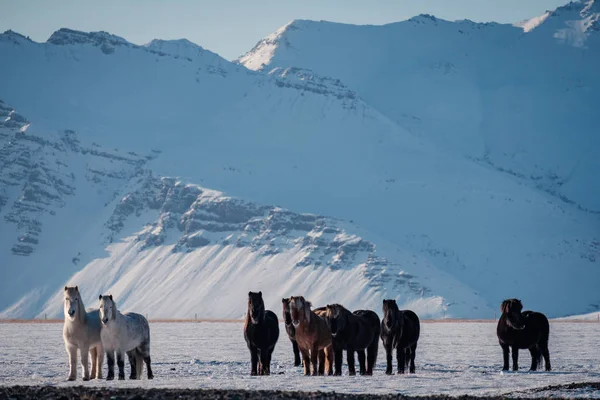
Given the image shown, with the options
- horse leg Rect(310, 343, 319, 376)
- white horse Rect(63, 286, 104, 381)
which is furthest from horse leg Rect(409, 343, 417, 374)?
white horse Rect(63, 286, 104, 381)

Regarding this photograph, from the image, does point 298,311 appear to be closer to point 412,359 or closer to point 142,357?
point 142,357

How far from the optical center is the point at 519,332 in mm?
37062

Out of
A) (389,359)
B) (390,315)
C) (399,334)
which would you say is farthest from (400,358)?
(390,315)

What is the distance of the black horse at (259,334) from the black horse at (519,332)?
7360mm

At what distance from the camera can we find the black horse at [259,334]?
3484 centimetres

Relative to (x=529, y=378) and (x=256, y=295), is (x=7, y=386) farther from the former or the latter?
(x=529, y=378)

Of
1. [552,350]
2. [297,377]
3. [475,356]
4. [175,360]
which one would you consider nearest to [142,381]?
[297,377]

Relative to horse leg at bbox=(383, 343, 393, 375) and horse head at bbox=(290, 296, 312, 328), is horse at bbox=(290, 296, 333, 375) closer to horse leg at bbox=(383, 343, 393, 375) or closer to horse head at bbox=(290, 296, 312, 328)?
horse head at bbox=(290, 296, 312, 328)

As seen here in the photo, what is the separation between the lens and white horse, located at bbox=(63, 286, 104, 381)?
31.5m

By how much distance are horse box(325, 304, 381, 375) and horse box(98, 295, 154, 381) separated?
17.7 feet

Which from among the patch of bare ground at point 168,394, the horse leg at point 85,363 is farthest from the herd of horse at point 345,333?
the patch of bare ground at point 168,394

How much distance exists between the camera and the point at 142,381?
30688mm

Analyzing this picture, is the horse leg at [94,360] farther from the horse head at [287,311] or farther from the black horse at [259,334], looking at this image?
the horse head at [287,311]

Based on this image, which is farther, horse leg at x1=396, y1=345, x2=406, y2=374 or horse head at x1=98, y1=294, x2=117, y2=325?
horse leg at x1=396, y1=345, x2=406, y2=374
